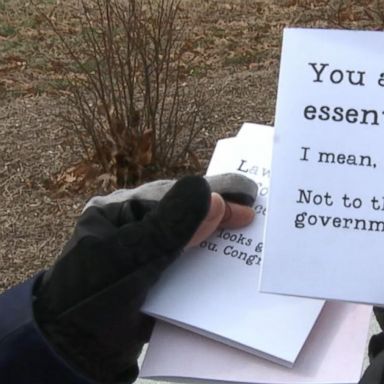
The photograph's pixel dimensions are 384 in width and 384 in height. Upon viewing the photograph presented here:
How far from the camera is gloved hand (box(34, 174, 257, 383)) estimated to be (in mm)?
1709

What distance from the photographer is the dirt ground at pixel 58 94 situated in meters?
5.23

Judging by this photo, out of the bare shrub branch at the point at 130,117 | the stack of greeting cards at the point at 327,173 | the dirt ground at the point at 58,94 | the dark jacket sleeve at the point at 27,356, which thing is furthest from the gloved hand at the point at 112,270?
the bare shrub branch at the point at 130,117

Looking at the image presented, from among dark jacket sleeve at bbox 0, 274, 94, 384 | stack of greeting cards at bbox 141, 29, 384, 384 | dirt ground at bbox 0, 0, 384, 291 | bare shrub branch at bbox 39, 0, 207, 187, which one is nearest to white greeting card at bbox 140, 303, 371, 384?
dark jacket sleeve at bbox 0, 274, 94, 384

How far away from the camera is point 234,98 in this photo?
6.69 m

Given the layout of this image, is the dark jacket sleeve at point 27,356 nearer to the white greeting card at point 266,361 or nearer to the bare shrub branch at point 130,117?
the white greeting card at point 266,361

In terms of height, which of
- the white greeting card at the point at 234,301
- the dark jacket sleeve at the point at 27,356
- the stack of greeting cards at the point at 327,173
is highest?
the stack of greeting cards at the point at 327,173

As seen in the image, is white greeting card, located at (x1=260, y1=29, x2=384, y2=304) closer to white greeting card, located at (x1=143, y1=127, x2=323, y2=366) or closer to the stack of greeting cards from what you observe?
the stack of greeting cards

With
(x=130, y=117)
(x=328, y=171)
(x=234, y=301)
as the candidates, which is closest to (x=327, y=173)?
(x=328, y=171)

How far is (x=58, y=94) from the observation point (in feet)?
22.4

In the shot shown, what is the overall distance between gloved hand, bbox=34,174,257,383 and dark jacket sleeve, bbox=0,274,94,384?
1cm

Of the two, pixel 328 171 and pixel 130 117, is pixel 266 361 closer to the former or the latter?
pixel 328 171

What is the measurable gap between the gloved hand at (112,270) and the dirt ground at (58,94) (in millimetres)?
3095

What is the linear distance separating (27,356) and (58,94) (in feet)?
17.1

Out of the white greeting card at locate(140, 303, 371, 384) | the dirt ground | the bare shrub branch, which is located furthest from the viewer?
the bare shrub branch
